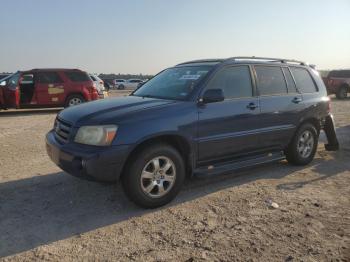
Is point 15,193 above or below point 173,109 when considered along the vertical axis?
below

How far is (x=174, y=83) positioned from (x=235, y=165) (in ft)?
4.72

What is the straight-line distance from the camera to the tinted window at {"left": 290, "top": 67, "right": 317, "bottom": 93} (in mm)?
6816

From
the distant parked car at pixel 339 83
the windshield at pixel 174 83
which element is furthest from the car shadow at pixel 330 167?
the distant parked car at pixel 339 83

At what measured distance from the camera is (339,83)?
23.6 m

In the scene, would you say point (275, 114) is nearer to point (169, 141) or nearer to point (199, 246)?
point (169, 141)

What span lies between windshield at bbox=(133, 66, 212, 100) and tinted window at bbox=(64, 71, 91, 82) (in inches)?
388

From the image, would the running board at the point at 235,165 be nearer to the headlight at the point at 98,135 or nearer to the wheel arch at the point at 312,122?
the wheel arch at the point at 312,122

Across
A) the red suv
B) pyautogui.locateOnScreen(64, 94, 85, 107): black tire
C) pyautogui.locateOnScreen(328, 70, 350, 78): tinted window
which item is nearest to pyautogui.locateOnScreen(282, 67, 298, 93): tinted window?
the red suv

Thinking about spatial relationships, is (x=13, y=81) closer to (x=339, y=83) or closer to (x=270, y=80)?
(x=270, y=80)

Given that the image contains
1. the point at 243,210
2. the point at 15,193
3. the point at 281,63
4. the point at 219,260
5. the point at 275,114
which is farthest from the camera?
the point at 281,63

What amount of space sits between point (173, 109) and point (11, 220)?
2.21 m

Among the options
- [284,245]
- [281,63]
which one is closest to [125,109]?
[284,245]

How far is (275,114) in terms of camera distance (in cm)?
613

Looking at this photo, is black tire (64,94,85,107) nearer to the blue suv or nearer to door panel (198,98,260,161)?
the blue suv
